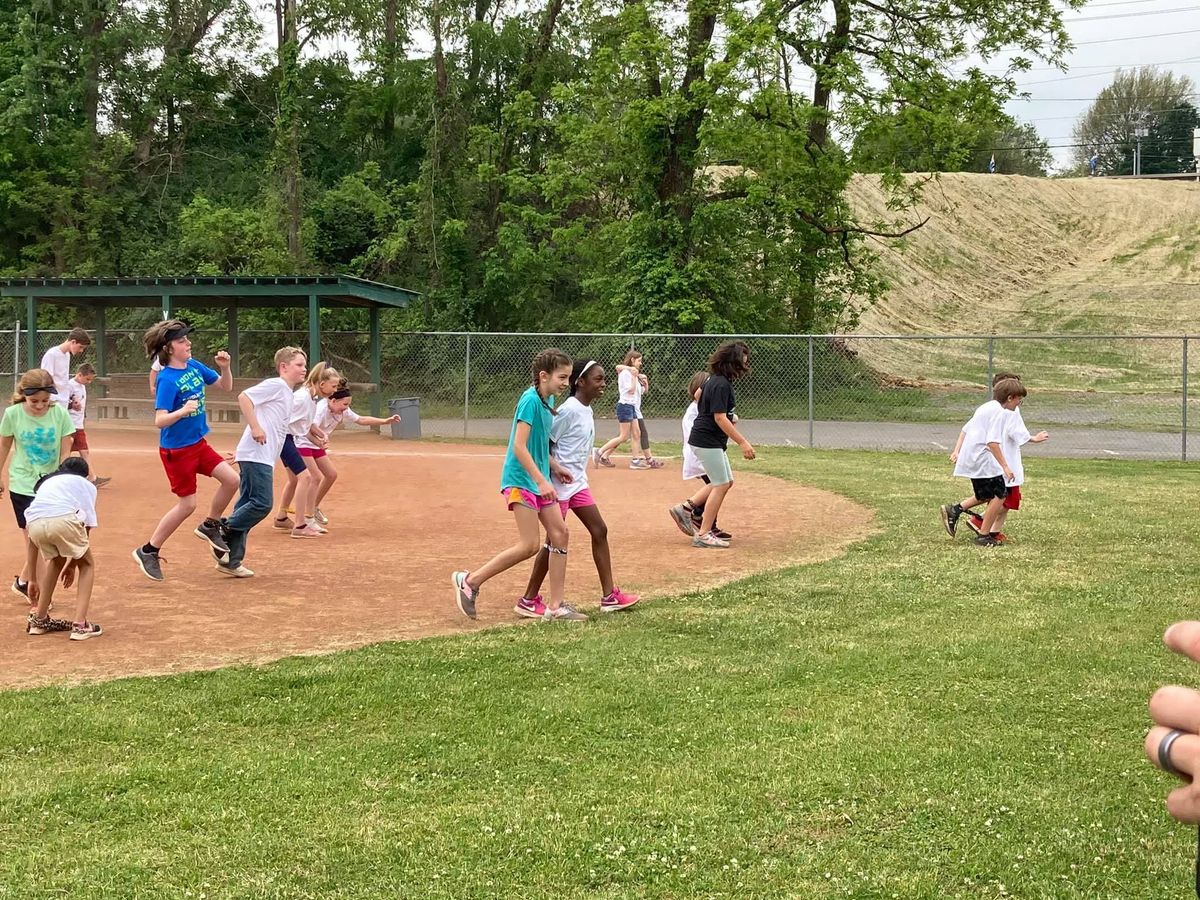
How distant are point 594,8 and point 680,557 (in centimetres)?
2712

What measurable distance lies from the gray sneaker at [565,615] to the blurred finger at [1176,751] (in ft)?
19.3

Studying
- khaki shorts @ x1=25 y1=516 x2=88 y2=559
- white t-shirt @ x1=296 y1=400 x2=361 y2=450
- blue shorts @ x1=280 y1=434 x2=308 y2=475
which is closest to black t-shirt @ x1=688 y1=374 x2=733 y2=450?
white t-shirt @ x1=296 y1=400 x2=361 y2=450

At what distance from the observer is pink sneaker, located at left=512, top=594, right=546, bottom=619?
7.76 metres

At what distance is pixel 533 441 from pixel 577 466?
43 centimetres

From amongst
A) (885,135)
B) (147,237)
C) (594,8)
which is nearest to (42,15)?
(147,237)

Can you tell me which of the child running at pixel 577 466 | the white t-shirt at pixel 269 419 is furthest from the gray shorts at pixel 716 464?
the white t-shirt at pixel 269 419

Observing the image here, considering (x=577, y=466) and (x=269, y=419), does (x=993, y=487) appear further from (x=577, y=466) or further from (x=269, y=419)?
(x=269, y=419)

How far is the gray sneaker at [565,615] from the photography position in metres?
7.61

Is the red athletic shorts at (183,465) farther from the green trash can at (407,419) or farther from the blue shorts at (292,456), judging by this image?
the green trash can at (407,419)

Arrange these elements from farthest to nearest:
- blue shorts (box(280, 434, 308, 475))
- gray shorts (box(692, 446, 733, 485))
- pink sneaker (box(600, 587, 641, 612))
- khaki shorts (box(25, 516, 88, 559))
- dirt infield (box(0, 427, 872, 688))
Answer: blue shorts (box(280, 434, 308, 475)) → gray shorts (box(692, 446, 733, 485)) → pink sneaker (box(600, 587, 641, 612)) → dirt infield (box(0, 427, 872, 688)) → khaki shorts (box(25, 516, 88, 559))

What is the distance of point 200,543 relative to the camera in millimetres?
10688

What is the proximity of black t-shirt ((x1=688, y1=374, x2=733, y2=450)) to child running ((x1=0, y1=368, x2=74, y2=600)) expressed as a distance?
5257mm

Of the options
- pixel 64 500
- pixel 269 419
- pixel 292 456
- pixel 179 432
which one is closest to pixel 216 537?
pixel 179 432

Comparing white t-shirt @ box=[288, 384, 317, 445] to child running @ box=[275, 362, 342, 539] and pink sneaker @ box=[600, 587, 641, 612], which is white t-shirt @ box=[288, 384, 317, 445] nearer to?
child running @ box=[275, 362, 342, 539]
